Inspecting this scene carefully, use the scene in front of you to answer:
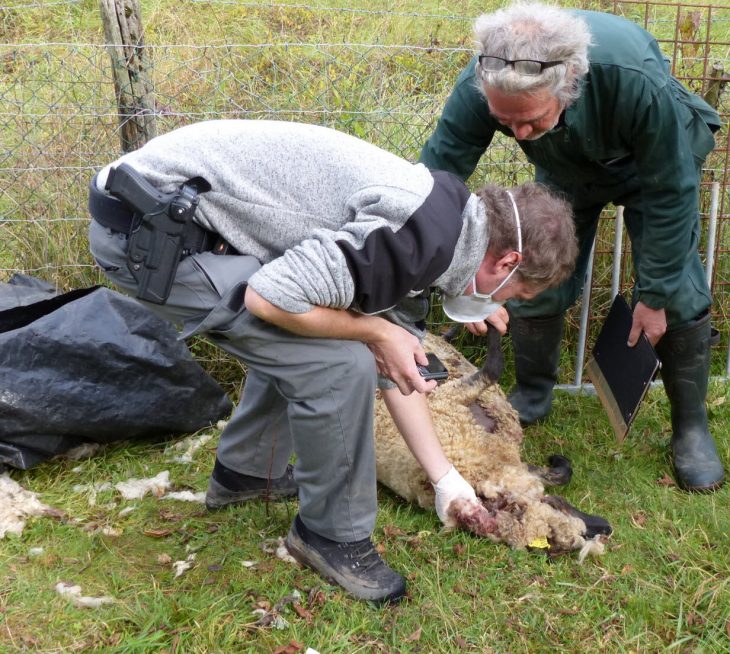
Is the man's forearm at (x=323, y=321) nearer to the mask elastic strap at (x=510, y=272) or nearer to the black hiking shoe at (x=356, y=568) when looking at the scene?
the mask elastic strap at (x=510, y=272)

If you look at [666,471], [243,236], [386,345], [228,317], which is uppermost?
[243,236]

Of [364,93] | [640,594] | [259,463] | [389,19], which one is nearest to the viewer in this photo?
[640,594]

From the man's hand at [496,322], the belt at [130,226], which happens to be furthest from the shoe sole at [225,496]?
the belt at [130,226]

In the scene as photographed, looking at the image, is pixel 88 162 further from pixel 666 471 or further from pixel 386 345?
pixel 666 471

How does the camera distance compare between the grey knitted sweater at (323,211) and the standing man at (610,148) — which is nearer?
the grey knitted sweater at (323,211)

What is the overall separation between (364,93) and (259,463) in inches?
106

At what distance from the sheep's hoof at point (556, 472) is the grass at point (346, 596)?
51 mm

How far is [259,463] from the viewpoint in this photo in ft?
9.91

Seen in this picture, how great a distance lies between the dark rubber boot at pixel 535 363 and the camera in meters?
3.84

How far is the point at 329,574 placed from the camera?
8.61 ft

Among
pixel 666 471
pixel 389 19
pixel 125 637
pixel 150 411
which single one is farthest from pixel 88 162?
pixel 389 19

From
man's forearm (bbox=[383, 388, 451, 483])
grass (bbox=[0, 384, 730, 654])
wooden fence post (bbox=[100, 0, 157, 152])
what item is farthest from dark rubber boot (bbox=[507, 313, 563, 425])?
wooden fence post (bbox=[100, 0, 157, 152])

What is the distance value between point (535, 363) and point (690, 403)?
73 cm

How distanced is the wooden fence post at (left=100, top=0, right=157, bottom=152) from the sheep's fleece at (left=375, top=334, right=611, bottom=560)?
179cm
